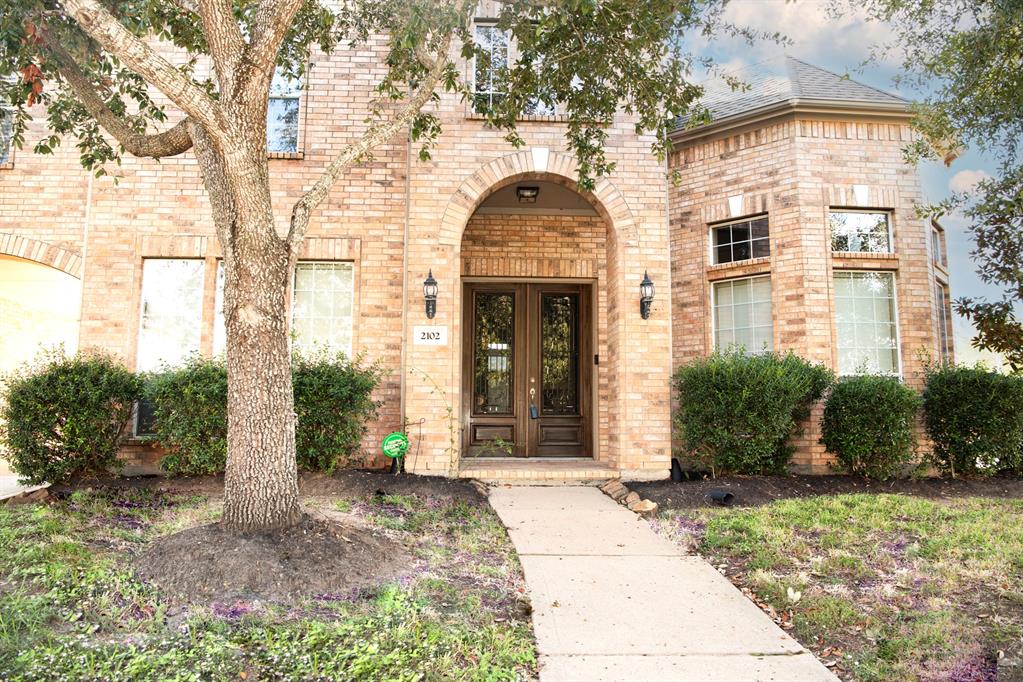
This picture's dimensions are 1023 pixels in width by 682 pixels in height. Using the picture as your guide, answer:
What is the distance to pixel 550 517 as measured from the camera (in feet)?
20.0

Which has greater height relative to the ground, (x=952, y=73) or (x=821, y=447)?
(x=952, y=73)

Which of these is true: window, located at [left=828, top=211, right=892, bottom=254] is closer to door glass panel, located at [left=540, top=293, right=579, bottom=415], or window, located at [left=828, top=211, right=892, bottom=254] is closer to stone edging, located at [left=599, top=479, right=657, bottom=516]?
door glass panel, located at [left=540, top=293, right=579, bottom=415]

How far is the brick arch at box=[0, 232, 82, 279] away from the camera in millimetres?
8422

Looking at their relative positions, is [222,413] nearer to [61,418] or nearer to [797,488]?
[61,418]

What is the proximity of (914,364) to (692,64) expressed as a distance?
4.94 m

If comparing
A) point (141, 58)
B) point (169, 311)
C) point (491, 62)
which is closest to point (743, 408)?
point (491, 62)

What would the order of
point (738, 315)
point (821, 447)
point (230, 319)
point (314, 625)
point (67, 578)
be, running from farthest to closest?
point (738, 315) → point (821, 447) → point (230, 319) → point (67, 578) → point (314, 625)

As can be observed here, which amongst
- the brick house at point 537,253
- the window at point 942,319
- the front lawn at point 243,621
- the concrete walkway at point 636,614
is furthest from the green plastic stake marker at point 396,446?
the window at point 942,319

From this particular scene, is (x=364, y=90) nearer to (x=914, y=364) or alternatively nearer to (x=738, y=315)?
(x=738, y=315)

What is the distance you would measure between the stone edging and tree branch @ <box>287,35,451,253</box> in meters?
3.92

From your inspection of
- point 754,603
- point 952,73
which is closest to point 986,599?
point 754,603

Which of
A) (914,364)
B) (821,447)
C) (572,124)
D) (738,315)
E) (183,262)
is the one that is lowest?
(821,447)

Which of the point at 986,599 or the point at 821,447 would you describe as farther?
the point at 821,447

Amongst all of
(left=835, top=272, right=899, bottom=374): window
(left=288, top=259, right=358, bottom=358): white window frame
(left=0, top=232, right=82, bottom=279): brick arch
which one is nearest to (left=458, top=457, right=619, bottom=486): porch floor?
(left=288, top=259, right=358, bottom=358): white window frame
